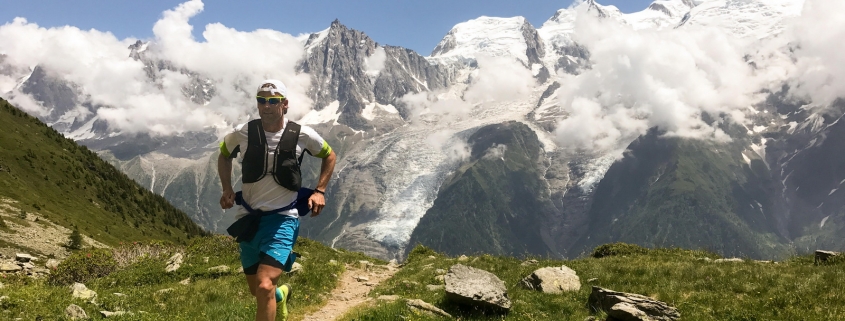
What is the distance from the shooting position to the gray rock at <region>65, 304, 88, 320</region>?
38.8 ft

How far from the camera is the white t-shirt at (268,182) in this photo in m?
8.84

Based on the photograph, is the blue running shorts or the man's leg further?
the blue running shorts

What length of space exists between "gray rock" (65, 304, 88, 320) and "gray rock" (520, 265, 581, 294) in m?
13.8

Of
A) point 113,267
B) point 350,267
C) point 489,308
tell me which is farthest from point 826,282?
point 113,267

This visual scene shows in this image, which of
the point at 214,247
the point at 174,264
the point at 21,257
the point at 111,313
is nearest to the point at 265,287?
the point at 111,313

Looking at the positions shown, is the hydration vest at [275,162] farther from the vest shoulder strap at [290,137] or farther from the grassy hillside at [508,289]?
the grassy hillside at [508,289]

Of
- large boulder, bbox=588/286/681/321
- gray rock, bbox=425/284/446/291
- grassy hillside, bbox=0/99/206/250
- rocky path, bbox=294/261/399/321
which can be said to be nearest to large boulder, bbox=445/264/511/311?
large boulder, bbox=588/286/681/321

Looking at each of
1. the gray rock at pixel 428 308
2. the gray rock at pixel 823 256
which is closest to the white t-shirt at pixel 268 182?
the gray rock at pixel 428 308

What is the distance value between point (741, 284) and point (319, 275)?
641 inches

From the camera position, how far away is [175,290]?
665 inches

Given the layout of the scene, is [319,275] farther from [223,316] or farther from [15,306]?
[15,306]

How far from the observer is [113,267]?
24297mm

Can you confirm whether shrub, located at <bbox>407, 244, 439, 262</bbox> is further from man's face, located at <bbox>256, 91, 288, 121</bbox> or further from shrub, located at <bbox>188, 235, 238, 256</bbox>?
man's face, located at <bbox>256, 91, 288, 121</bbox>

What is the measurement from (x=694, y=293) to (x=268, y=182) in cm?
1350
